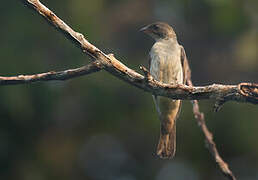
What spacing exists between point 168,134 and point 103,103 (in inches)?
126

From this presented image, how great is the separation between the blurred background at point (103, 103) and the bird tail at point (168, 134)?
239 centimetres

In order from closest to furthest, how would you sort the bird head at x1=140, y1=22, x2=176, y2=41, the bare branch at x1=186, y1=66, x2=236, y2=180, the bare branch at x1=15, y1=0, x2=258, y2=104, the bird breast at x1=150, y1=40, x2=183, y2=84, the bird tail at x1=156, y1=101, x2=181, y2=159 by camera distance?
1. the bare branch at x1=15, y1=0, x2=258, y2=104
2. the bare branch at x1=186, y1=66, x2=236, y2=180
3. the bird breast at x1=150, y1=40, x2=183, y2=84
4. the bird tail at x1=156, y1=101, x2=181, y2=159
5. the bird head at x1=140, y1=22, x2=176, y2=41

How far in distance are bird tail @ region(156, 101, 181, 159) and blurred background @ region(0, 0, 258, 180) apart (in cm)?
239

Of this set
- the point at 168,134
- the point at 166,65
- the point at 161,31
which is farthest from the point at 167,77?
the point at 161,31

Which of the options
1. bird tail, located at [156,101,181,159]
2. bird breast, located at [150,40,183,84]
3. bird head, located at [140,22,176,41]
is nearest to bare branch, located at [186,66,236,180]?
bird breast, located at [150,40,183,84]

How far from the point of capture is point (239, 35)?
34.1 ft

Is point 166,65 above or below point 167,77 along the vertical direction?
above

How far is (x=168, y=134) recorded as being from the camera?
262 inches

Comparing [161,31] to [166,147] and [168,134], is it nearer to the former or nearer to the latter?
[168,134]

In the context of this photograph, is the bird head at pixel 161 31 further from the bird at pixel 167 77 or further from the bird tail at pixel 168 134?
the bird tail at pixel 168 134

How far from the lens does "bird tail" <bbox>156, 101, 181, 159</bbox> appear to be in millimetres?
6480

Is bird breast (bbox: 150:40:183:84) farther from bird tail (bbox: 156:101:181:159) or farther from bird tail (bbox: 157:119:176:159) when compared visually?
bird tail (bbox: 157:119:176:159)

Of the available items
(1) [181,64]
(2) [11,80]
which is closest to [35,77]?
(2) [11,80]

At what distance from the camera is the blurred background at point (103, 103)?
30.1ft
